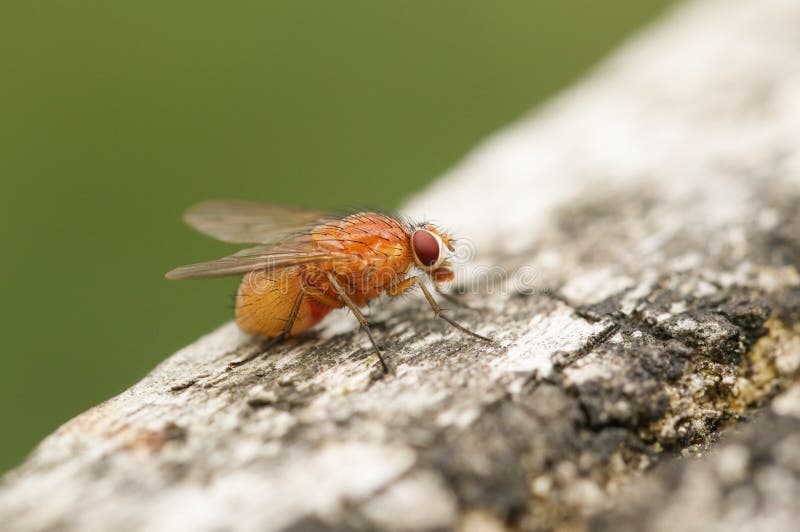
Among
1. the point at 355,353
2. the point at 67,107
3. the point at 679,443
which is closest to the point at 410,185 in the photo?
the point at 67,107

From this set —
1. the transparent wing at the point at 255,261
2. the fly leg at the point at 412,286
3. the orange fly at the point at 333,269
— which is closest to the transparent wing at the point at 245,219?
the orange fly at the point at 333,269

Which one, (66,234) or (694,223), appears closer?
(694,223)

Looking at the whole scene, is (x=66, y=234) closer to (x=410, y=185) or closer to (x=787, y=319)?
(x=410, y=185)

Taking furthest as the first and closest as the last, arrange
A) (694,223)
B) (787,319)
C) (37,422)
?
(37,422)
(694,223)
(787,319)

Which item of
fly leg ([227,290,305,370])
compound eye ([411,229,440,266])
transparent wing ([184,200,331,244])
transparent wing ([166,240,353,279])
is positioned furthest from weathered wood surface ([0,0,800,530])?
transparent wing ([184,200,331,244])

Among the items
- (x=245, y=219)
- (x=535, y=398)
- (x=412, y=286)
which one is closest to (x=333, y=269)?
(x=412, y=286)

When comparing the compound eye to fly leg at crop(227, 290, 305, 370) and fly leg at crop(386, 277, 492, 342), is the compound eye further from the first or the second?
fly leg at crop(227, 290, 305, 370)
